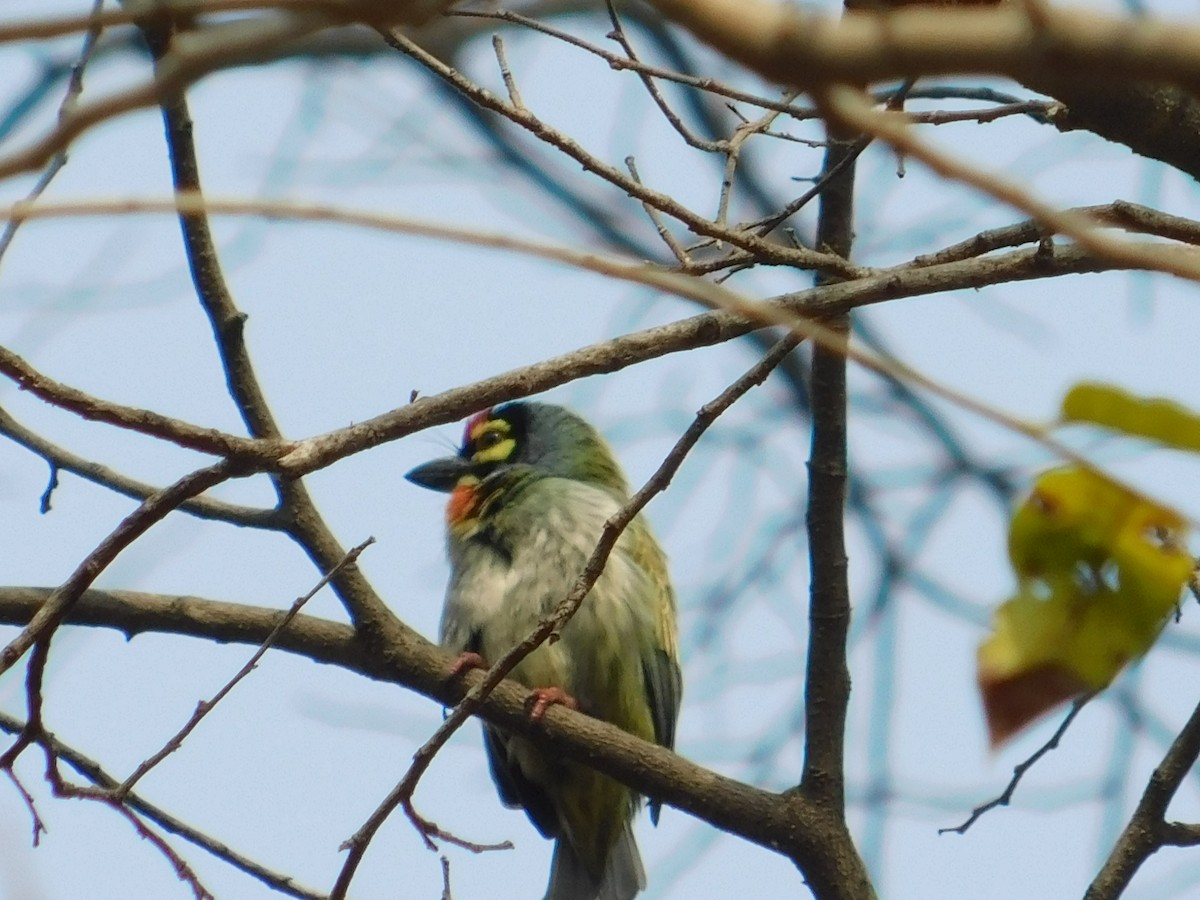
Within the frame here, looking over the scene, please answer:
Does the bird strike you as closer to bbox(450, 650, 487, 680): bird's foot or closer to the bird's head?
the bird's head

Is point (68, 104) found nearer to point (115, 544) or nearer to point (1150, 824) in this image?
point (115, 544)

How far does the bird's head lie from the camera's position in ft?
20.0

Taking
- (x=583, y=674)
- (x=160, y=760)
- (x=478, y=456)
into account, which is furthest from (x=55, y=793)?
(x=478, y=456)

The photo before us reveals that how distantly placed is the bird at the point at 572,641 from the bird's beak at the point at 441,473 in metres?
0.41

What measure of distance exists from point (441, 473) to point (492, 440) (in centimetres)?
29

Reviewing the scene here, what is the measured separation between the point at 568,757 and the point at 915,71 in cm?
346

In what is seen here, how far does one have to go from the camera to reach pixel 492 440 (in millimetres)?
6340

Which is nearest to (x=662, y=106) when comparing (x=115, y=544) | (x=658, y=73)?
(x=658, y=73)

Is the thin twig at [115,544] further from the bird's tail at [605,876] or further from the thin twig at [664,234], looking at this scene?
the bird's tail at [605,876]

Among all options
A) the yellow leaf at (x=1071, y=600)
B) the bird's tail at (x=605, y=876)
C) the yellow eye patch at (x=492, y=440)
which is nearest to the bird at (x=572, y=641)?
the bird's tail at (x=605, y=876)

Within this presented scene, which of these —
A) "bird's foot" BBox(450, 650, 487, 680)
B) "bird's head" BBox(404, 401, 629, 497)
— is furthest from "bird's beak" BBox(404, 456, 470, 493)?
"bird's foot" BBox(450, 650, 487, 680)

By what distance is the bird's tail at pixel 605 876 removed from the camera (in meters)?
5.35

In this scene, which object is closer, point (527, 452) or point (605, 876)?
point (605, 876)

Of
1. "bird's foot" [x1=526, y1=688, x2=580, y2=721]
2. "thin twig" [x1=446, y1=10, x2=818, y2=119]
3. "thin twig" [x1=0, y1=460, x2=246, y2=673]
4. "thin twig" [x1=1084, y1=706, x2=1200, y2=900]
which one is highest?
"thin twig" [x1=446, y1=10, x2=818, y2=119]
